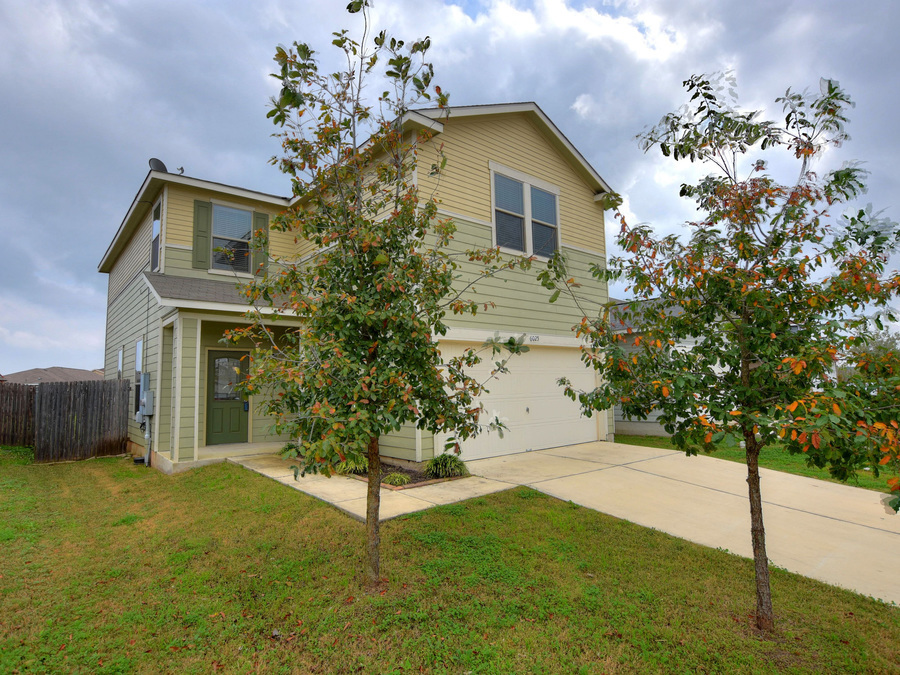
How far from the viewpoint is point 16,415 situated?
12211 millimetres

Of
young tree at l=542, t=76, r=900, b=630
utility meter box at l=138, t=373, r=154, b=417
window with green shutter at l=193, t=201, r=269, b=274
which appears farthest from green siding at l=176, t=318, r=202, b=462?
young tree at l=542, t=76, r=900, b=630

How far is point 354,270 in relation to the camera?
3605 mm

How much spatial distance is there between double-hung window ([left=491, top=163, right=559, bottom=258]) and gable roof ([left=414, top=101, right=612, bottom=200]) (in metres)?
0.97

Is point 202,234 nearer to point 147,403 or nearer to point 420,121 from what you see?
point 147,403

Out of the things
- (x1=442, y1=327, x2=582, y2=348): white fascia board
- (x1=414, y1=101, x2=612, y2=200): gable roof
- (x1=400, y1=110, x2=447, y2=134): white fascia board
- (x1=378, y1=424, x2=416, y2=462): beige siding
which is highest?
(x1=414, y1=101, x2=612, y2=200): gable roof

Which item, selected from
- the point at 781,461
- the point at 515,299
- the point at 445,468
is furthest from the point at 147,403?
the point at 781,461

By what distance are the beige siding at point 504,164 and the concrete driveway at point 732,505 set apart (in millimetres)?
4703

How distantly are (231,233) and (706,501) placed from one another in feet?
35.0

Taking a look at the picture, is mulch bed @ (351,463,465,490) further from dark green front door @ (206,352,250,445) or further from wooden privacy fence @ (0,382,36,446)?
wooden privacy fence @ (0,382,36,446)

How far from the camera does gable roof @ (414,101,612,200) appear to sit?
309 inches

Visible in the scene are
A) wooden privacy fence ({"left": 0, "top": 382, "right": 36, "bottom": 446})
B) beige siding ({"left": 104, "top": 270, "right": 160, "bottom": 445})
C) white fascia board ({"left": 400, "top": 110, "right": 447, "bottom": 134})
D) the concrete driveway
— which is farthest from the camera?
wooden privacy fence ({"left": 0, "top": 382, "right": 36, "bottom": 446})

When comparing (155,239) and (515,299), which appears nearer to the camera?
(515,299)

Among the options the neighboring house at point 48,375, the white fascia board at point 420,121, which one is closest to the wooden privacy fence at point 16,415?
the neighboring house at point 48,375

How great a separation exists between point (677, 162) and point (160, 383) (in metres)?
9.38
